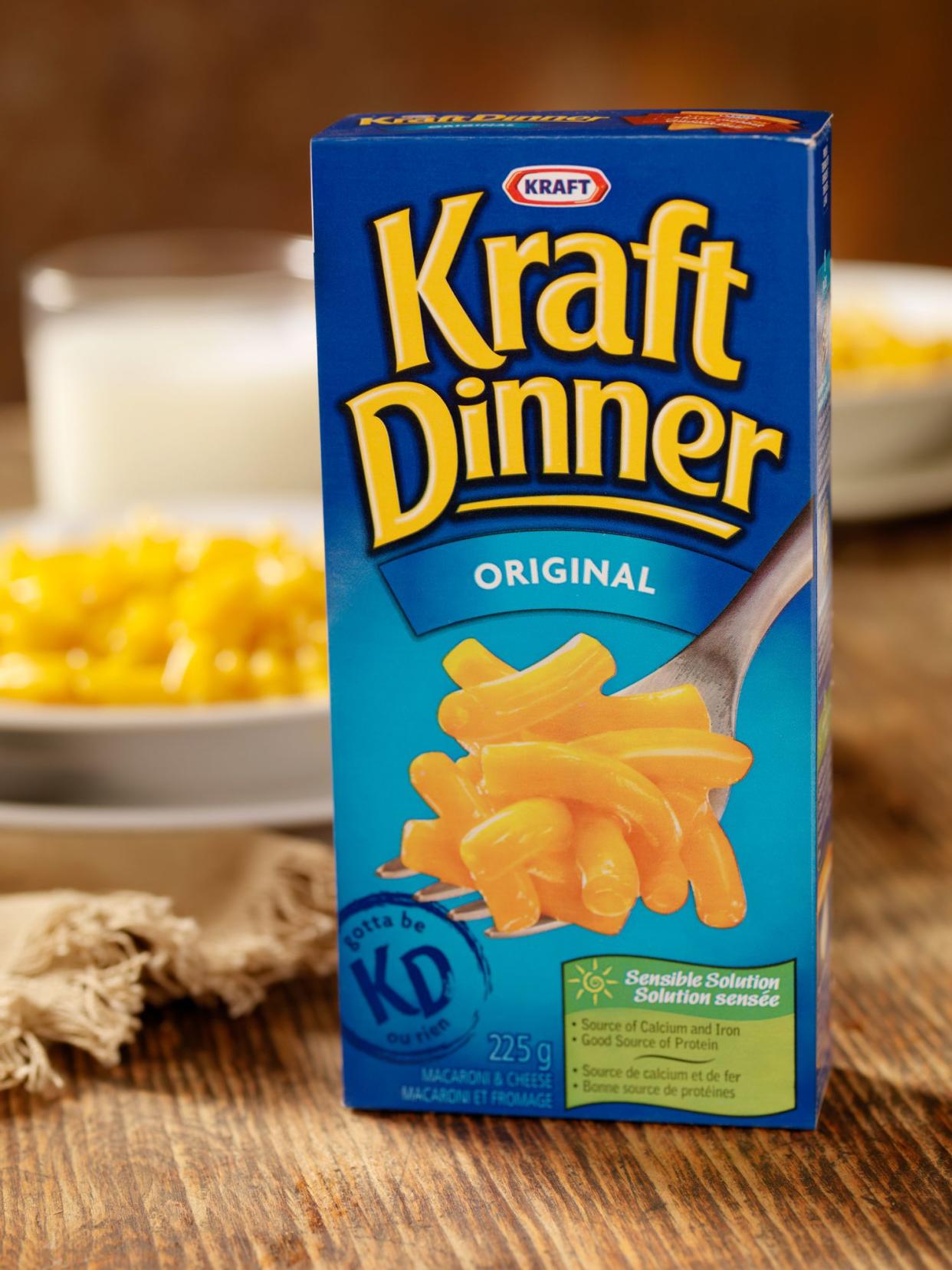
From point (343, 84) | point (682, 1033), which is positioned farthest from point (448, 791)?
point (343, 84)

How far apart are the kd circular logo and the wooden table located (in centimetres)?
4

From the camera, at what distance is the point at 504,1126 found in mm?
763

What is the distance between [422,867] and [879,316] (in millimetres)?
1291

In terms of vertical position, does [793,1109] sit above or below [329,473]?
below

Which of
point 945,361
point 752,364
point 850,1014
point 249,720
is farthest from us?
point 945,361

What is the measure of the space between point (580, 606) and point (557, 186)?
172 mm

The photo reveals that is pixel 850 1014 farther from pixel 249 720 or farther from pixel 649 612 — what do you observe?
pixel 249 720

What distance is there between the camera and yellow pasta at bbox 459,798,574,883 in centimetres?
73

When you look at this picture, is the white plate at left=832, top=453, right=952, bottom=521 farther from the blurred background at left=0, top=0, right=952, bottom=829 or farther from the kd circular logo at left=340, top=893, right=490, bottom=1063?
the kd circular logo at left=340, top=893, right=490, bottom=1063

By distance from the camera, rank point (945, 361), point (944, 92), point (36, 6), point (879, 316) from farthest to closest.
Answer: point (944, 92) < point (36, 6) < point (879, 316) < point (945, 361)

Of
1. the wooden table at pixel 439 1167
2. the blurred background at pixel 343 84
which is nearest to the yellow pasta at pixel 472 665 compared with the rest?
the wooden table at pixel 439 1167

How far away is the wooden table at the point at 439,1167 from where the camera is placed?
2.22 feet

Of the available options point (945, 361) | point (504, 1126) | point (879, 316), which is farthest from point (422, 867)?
point (879, 316)

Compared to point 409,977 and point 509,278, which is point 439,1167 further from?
point 509,278
